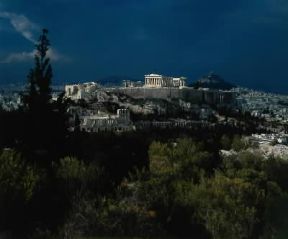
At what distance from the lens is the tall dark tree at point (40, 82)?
20516 mm

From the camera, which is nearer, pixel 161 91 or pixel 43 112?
pixel 43 112

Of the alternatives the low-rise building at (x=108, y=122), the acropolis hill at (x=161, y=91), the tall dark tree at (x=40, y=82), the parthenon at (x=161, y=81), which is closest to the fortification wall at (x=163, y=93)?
the acropolis hill at (x=161, y=91)

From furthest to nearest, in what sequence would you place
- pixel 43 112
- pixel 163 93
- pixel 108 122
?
pixel 163 93, pixel 108 122, pixel 43 112

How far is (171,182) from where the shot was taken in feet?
55.3

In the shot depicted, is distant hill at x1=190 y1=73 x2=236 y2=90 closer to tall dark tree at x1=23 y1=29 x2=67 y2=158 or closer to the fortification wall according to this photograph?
the fortification wall

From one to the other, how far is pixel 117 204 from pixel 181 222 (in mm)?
1785

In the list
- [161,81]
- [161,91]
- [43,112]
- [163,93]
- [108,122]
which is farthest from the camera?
[161,81]

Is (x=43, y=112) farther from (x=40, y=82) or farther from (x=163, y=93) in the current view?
(x=163, y=93)

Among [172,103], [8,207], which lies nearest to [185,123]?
[172,103]

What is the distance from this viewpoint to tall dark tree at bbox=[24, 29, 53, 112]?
20.5 metres

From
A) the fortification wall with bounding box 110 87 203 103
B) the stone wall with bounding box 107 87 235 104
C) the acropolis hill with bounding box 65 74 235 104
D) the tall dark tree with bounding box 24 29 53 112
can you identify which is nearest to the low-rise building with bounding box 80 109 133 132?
the acropolis hill with bounding box 65 74 235 104

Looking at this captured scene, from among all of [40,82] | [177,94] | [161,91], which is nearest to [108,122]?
[161,91]

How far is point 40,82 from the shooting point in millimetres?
21016

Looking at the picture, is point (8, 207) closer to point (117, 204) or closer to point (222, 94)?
point (117, 204)
